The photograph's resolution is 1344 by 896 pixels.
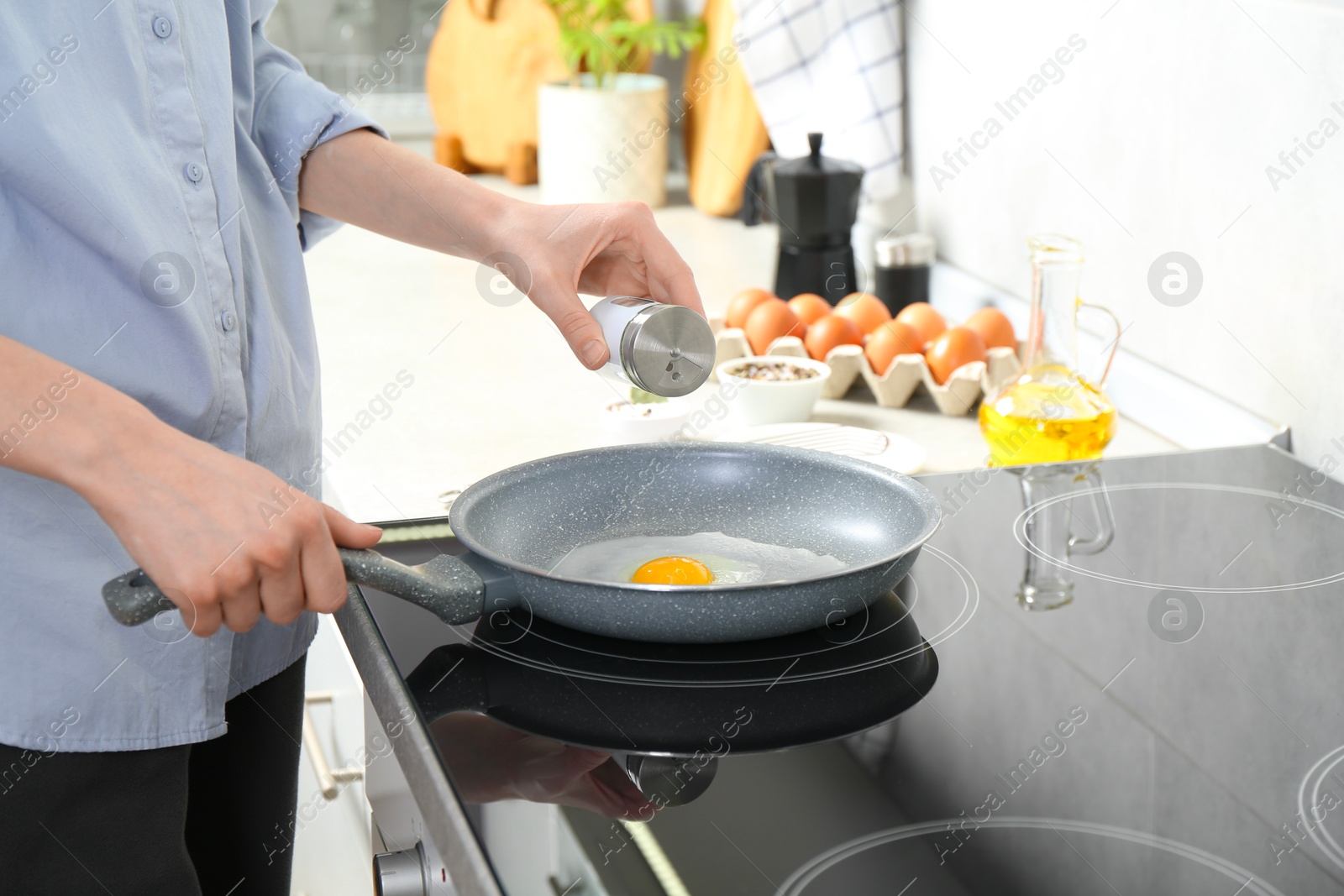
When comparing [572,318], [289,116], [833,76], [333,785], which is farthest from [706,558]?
[833,76]

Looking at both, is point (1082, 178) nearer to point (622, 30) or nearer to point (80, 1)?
point (80, 1)

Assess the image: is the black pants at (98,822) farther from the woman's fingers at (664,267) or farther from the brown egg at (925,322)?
the brown egg at (925,322)

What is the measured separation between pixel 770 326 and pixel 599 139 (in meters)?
0.81

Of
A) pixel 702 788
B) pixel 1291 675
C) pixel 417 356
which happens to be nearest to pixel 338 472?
pixel 417 356

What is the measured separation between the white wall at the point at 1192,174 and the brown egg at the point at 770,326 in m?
0.25

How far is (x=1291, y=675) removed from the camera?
0.64 meters

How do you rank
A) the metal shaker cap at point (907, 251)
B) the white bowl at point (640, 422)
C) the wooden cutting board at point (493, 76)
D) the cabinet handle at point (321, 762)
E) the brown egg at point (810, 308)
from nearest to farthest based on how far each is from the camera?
the cabinet handle at point (321, 762), the white bowl at point (640, 422), the brown egg at point (810, 308), the metal shaker cap at point (907, 251), the wooden cutting board at point (493, 76)

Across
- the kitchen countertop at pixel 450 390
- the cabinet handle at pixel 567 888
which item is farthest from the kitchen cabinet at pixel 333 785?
the cabinet handle at pixel 567 888

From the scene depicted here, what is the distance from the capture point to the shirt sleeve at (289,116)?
81 cm

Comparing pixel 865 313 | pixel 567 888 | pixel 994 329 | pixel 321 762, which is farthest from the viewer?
pixel 865 313

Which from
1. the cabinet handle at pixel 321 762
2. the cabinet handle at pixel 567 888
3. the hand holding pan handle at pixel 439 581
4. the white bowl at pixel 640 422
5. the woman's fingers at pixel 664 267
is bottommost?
the cabinet handle at pixel 321 762

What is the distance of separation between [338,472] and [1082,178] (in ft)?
2.44

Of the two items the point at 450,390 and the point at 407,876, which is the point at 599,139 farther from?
the point at 407,876

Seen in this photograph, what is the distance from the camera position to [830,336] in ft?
4.22
